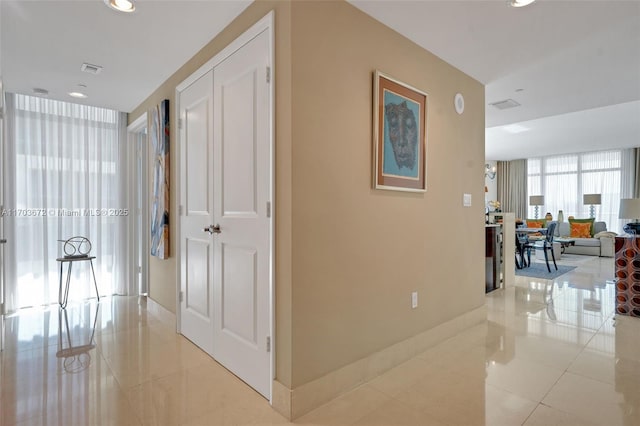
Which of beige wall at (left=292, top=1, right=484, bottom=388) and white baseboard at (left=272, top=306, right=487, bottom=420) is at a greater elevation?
beige wall at (left=292, top=1, right=484, bottom=388)

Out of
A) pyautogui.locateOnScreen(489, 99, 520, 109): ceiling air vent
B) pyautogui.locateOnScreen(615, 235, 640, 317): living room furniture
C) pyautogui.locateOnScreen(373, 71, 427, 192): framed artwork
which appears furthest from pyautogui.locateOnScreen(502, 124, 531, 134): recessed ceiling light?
pyautogui.locateOnScreen(373, 71, 427, 192): framed artwork

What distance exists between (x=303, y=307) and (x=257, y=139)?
1089 mm

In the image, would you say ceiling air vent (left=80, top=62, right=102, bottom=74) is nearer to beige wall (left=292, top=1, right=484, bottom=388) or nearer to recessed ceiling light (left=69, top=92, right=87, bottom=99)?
recessed ceiling light (left=69, top=92, right=87, bottom=99)

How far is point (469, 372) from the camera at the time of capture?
7.75 ft

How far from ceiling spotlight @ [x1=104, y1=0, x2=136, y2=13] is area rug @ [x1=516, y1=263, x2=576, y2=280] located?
6.65 m

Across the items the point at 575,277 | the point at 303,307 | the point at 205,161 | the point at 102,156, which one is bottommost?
the point at 575,277

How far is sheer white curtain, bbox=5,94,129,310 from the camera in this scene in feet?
12.8

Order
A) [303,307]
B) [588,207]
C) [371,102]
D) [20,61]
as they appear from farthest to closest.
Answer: [588,207], [20,61], [371,102], [303,307]

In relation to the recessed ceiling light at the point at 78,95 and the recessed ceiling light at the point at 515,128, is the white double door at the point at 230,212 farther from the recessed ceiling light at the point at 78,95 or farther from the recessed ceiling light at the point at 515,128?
the recessed ceiling light at the point at 515,128

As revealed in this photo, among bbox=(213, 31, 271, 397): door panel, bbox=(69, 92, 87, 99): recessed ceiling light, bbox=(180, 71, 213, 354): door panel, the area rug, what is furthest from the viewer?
the area rug

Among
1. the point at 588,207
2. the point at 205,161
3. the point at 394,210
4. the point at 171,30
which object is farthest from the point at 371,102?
the point at 588,207

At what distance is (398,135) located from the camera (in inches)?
98.5

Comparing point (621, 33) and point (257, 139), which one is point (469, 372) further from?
point (621, 33)

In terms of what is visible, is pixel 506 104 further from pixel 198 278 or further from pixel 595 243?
pixel 595 243
